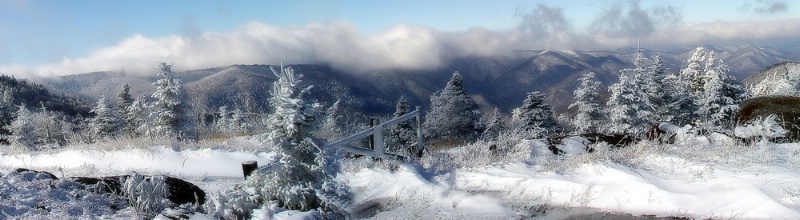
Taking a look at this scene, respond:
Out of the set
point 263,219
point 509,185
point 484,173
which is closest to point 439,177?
point 484,173

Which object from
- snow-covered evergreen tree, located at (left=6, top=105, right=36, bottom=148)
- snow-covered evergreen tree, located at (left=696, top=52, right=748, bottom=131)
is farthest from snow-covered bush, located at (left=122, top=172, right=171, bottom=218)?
snow-covered evergreen tree, located at (left=6, top=105, right=36, bottom=148)

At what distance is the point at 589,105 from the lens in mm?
34094

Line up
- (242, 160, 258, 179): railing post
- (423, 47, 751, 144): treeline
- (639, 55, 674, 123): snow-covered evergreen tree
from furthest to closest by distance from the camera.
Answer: (639, 55, 674, 123): snow-covered evergreen tree → (423, 47, 751, 144): treeline → (242, 160, 258, 179): railing post

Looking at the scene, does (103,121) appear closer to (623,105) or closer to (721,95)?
(623,105)

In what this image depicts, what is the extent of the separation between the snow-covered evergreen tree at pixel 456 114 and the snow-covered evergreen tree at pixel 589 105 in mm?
7227

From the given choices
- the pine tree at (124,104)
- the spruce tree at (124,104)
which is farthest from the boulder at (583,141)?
the pine tree at (124,104)

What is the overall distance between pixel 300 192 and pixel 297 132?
68 centimetres

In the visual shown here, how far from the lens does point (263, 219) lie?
4.95m

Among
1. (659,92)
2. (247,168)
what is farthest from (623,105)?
(247,168)

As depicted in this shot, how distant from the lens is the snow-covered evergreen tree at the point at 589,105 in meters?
33.8

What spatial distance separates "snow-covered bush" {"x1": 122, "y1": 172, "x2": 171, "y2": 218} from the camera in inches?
208

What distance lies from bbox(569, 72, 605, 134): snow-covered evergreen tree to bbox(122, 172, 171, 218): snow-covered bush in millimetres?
31773

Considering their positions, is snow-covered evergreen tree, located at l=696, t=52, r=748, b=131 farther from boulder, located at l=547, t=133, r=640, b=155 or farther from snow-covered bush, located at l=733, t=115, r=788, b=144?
boulder, located at l=547, t=133, r=640, b=155

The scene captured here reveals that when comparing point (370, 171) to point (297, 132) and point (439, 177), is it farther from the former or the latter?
point (297, 132)
